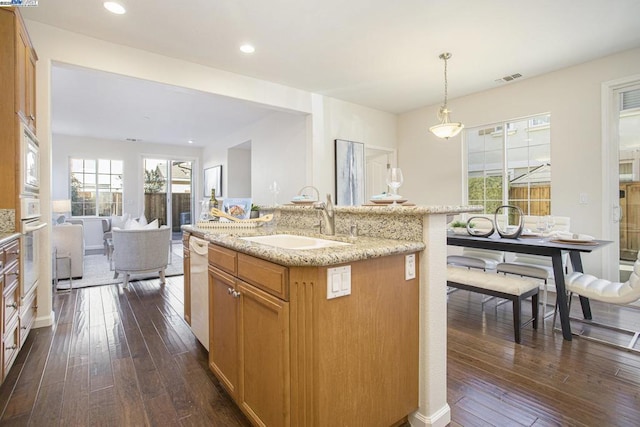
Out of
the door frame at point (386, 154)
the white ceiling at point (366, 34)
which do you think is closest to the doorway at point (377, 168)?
the door frame at point (386, 154)

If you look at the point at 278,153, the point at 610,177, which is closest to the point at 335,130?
the point at 278,153

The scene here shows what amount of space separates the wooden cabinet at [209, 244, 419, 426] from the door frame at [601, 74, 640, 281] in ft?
11.4

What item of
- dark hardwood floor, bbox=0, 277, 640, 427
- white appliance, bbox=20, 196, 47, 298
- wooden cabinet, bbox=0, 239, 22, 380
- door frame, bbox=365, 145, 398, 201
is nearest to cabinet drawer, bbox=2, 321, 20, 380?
wooden cabinet, bbox=0, 239, 22, 380

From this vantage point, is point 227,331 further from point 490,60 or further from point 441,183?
point 441,183

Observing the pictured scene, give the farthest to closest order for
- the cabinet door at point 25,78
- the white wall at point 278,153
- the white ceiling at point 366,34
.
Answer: the white wall at point 278,153, the white ceiling at point 366,34, the cabinet door at point 25,78

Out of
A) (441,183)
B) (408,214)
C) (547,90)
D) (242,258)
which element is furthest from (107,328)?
(547,90)

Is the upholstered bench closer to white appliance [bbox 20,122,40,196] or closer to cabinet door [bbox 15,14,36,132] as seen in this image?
white appliance [bbox 20,122,40,196]

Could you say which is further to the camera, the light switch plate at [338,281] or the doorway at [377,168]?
the doorway at [377,168]

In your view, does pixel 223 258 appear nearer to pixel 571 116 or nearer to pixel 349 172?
pixel 349 172

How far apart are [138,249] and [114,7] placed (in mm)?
2625

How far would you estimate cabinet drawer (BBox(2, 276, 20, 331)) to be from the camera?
1855mm

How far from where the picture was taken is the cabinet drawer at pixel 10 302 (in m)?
1.86

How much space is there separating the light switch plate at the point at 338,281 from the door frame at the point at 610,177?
3.93m

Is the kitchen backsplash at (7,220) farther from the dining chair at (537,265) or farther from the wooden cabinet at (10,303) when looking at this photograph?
the dining chair at (537,265)
